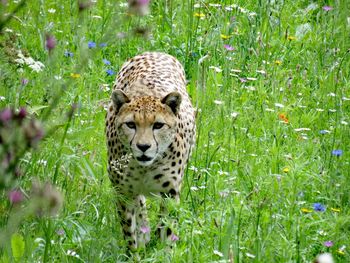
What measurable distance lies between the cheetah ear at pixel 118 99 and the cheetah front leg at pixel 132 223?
54 centimetres

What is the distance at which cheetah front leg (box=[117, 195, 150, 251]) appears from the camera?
214 inches

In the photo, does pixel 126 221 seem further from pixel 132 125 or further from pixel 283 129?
pixel 283 129

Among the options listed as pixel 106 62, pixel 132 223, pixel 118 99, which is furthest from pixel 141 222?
pixel 106 62

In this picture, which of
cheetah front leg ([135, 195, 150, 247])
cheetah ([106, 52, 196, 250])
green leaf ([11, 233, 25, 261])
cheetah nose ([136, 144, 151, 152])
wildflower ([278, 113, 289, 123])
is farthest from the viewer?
wildflower ([278, 113, 289, 123])

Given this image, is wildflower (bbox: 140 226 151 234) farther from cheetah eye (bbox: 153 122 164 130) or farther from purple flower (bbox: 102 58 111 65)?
purple flower (bbox: 102 58 111 65)

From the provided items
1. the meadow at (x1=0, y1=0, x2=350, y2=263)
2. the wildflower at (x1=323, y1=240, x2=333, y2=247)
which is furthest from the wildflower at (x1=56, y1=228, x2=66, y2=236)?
the wildflower at (x1=323, y1=240, x2=333, y2=247)

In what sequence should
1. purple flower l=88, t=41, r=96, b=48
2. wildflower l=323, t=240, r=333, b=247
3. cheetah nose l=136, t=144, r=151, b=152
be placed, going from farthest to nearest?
purple flower l=88, t=41, r=96, b=48
cheetah nose l=136, t=144, r=151, b=152
wildflower l=323, t=240, r=333, b=247

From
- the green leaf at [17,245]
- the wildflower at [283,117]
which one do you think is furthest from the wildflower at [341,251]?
the wildflower at [283,117]

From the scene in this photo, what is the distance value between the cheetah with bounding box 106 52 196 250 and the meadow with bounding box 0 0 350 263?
113mm

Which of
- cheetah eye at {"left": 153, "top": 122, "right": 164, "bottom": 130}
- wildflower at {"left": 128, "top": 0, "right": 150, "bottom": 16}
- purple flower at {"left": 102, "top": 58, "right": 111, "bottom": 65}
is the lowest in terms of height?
cheetah eye at {"left": 153, "top": 122, "right": 164, "bottom": 130}

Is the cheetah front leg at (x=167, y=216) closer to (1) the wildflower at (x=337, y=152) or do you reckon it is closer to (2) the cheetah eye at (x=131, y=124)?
(2) the cheetah eye at (x=131, y=124)

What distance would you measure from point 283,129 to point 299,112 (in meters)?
0.45

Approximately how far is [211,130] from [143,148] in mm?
1611

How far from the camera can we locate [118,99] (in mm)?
5387
